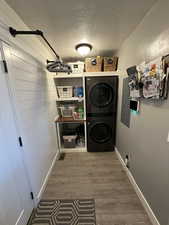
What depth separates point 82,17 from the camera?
4.38ft

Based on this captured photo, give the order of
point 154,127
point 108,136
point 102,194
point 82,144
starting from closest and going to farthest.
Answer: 1. point 154,127
2. point 102,194
3. point 108,136
4. point 82,144

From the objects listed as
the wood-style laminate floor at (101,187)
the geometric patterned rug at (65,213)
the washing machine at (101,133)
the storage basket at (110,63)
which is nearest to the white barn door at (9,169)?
the geometric patterned rug at (65,213)

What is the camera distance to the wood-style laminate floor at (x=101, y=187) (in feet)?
4.51

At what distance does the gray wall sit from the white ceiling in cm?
19

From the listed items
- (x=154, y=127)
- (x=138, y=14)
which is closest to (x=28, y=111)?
(x=154, y=127)

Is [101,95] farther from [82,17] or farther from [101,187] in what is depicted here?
[101,187]

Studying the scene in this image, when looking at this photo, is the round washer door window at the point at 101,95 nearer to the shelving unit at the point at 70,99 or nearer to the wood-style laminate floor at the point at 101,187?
the shelving unit at the point at 70,99

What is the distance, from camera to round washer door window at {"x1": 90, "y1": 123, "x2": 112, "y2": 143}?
2.67 m

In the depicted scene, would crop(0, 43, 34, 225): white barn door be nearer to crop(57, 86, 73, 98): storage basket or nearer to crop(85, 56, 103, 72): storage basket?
crop(57, 86, 73, 98): storage basket

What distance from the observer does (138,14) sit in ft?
4.32

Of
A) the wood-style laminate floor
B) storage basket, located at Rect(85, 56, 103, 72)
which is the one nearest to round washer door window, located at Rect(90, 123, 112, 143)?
the wood-style laminate floor

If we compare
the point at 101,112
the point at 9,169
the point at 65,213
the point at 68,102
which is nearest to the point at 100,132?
the point at 101,112

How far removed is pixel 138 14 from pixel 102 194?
99.4 inches

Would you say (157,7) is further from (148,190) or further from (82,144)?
(82,144)
